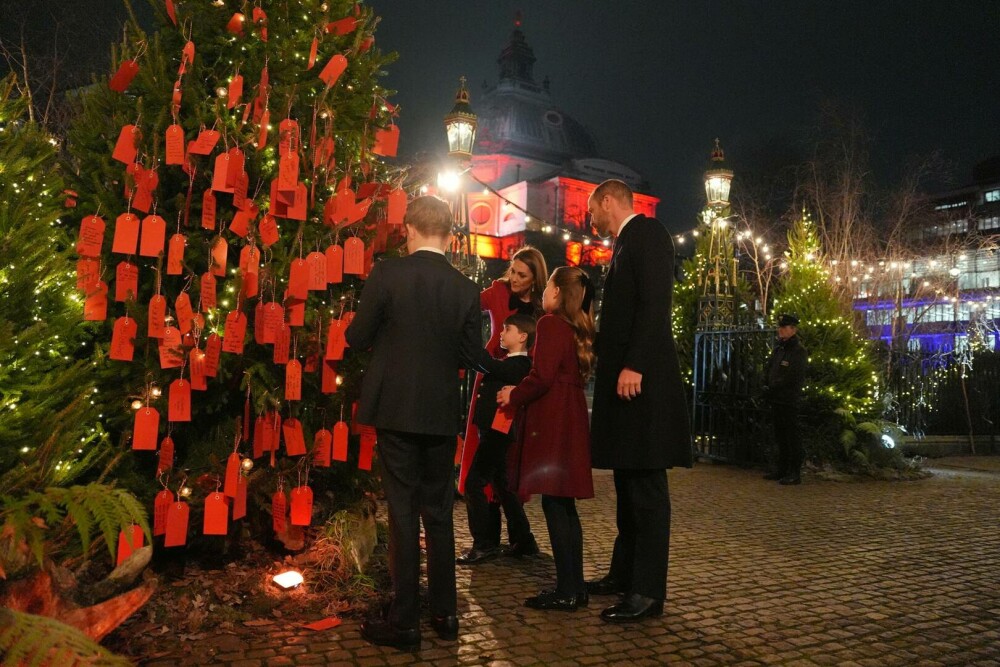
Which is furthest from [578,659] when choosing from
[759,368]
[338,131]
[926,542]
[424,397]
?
[759,368]

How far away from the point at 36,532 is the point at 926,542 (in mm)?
5780

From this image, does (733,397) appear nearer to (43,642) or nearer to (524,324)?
(524,324)

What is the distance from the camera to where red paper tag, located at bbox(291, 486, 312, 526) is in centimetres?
377

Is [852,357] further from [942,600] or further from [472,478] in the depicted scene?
[472,478]

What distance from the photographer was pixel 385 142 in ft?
15.0

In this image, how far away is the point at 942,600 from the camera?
4082mm

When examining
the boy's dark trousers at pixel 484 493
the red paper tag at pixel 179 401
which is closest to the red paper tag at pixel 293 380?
the red paper tag at pixel 179 401

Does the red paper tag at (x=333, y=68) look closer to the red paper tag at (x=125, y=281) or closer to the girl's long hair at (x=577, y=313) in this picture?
the red paper tag at (x=125, y=281)

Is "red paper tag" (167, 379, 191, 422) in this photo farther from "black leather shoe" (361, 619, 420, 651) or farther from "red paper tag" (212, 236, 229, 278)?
"black leather shoe" (361, 619, 420, 651)

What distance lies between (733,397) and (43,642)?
8.99 metres

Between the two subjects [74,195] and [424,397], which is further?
[74,195]

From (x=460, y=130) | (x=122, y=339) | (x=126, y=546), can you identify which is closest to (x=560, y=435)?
(x=126, y=546)

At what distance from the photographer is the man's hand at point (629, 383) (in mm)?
3623

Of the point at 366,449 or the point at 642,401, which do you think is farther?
the point at 366,449
